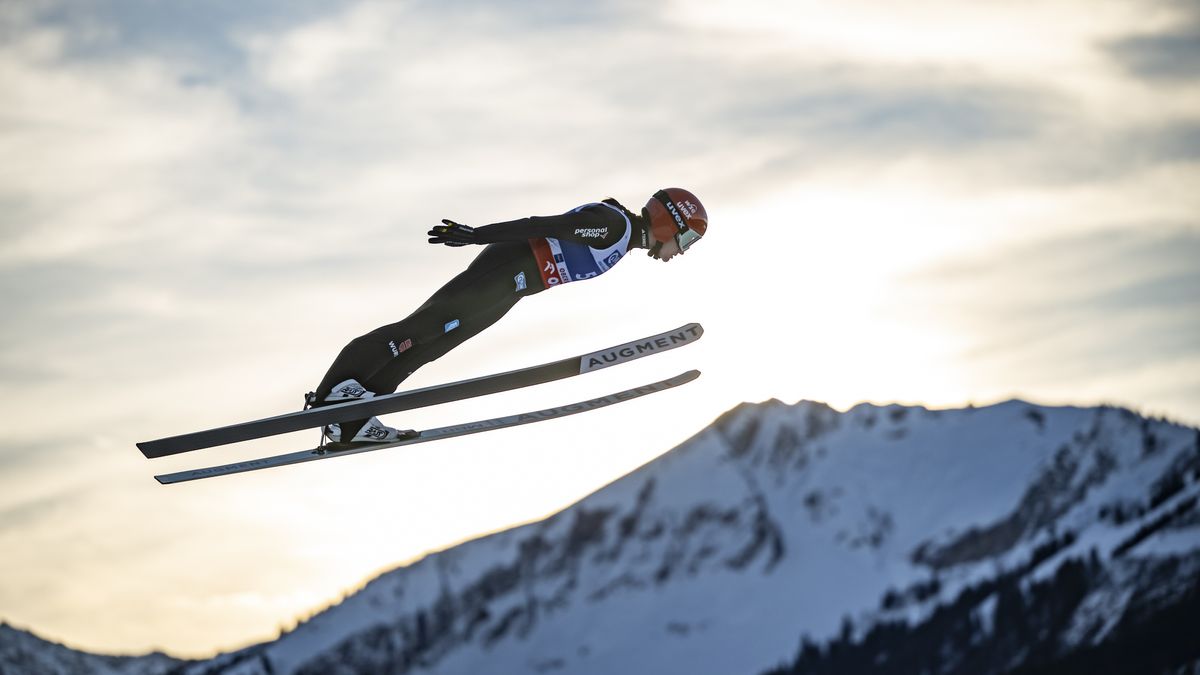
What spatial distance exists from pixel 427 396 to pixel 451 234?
1.75 metres

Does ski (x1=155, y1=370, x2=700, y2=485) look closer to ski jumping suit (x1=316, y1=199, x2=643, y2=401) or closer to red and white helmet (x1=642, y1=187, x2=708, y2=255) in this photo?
ski jumping suit (x1=316, y1=199, x2=643, y2=401)

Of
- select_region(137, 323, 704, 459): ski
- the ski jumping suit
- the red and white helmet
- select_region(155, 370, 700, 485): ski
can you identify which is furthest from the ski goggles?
select_region(155, 370, 700, 485): ski

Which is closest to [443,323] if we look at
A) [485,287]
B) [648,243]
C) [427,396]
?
[485,287]

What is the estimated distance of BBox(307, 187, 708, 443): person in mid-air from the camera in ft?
38.8

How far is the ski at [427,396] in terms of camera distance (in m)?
11.8

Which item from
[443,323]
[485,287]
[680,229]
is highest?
[680,229]

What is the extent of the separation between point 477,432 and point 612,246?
8.61ft

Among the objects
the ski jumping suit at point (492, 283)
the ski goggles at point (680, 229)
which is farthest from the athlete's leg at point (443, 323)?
the ski goggles at point (680, 229)

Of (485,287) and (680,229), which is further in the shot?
(680,229)

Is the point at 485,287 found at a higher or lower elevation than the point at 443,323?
higher

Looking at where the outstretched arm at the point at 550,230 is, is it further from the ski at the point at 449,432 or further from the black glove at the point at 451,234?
the ski at the point at 449,432

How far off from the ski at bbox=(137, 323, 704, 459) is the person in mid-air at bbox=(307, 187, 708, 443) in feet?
0.61

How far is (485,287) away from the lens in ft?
40.5

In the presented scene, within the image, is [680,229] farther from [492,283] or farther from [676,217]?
[492,283]
